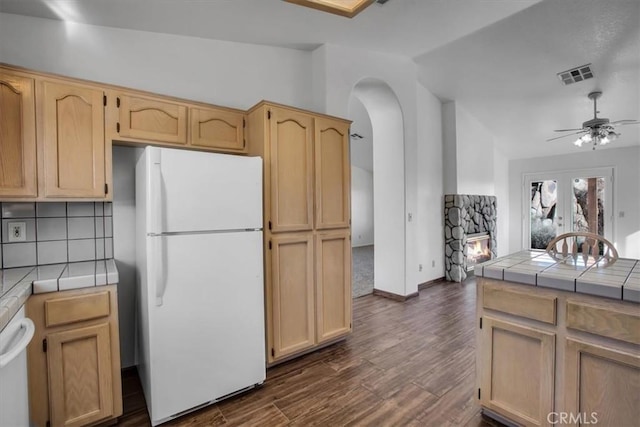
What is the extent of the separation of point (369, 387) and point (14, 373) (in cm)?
191

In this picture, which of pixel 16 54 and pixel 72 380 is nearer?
pixel 72 380

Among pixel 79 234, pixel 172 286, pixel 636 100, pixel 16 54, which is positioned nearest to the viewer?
pixel 172 286

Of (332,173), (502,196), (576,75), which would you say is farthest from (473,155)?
(332,173)

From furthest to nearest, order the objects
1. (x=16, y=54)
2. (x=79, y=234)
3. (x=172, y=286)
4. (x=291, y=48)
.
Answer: (x=291, y=48), (x=79, y=234), (x=16, y=54), (x=172, y=286)

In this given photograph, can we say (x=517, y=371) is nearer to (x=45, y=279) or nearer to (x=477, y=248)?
(x=45, y=279)

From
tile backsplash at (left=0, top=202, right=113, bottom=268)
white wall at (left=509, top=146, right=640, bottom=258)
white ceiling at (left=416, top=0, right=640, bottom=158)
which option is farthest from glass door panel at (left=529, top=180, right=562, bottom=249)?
tile backsplash at (left=0, top=202, right=113, bottom=268)

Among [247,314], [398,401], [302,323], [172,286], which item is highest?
[172,286]

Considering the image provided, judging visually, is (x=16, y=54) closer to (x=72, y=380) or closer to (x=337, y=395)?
(x=72, y=380)

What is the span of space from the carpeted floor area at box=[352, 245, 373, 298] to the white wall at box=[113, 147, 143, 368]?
9.00 ft

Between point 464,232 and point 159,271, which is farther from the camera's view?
point 464,232

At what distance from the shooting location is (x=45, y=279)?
1.56m

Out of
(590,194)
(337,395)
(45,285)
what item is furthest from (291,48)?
(590,194)

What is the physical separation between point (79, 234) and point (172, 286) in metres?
0.96

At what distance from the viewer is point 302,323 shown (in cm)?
243
